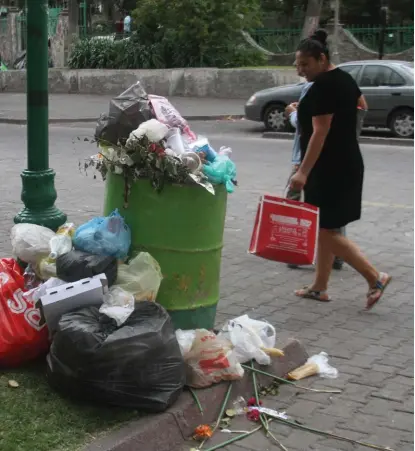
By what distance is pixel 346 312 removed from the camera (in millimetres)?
5883

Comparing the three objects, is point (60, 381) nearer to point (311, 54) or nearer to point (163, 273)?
point (163, 273)

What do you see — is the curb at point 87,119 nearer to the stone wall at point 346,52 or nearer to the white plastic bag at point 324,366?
the stone wall at point 346,52

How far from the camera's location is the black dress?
221 inches

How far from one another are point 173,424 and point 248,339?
88cm

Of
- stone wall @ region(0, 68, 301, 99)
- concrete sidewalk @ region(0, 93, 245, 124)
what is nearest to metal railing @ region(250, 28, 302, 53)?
stone wall @ region(0, 68, 301, 99)

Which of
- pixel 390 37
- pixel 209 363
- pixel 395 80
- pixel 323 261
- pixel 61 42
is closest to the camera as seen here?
pixel 209 363

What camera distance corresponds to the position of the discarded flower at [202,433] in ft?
12.7

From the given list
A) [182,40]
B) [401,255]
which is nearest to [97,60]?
[182,40]

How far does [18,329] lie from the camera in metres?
4.15

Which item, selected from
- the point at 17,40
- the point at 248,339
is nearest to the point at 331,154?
the point at 248,339

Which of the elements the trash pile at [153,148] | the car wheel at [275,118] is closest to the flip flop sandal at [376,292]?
the trash pile at [153,148]

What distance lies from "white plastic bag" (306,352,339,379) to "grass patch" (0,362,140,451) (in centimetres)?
Answer: 137

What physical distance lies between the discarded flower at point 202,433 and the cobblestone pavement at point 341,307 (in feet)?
0.49

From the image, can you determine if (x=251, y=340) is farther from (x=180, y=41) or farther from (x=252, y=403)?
(x=180, y=41)
